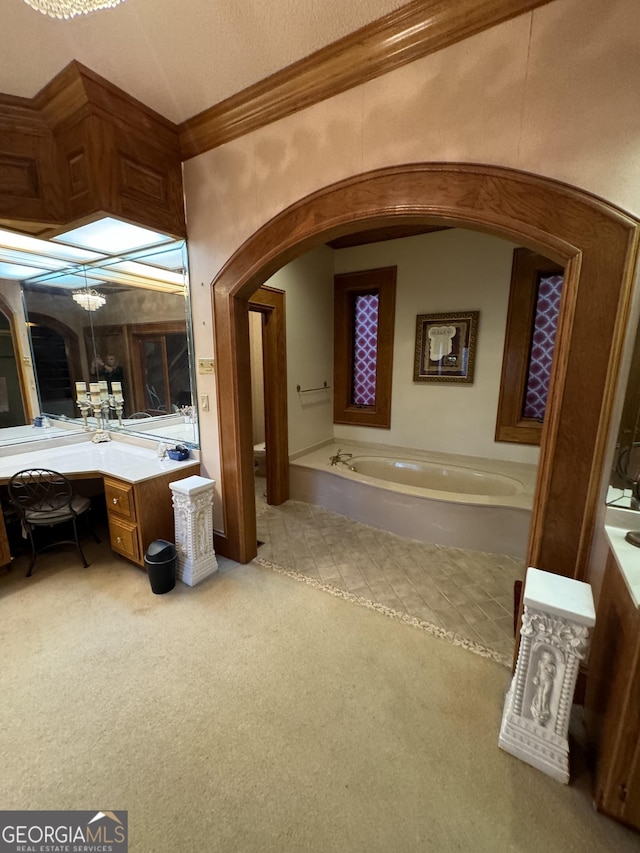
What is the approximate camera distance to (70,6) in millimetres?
1066

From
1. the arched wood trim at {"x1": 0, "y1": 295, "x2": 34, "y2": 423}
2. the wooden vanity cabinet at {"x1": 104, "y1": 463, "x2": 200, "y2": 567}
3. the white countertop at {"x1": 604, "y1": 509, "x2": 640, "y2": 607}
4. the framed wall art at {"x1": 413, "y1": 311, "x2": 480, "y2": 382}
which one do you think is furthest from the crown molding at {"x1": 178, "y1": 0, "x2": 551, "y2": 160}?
the framed wall art at {"x1": 413, "y1": 311, "x2": 480, "y2": 382}

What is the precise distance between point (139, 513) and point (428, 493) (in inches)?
89.7

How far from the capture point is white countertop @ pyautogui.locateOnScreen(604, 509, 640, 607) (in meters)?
1.08

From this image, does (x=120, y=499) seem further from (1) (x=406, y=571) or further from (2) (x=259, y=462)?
(2) (x=259, y=462)

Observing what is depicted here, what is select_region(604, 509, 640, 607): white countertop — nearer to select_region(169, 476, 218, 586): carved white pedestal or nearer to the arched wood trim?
select_region(169, 476, 218, 586): carved white pedestal

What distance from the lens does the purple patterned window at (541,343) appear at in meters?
3.29

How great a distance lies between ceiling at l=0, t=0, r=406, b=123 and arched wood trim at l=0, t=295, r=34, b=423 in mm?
1578

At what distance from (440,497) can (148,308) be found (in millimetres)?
2954

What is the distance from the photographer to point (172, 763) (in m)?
1.33

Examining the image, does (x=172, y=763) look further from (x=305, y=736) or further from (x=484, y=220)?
(x=484, y=220)

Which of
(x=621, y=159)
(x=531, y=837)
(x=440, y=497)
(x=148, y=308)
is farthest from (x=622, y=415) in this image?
(x=148, y=308)

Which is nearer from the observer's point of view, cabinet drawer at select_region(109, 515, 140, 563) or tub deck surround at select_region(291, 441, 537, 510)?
cabinet drawer at select_region(109, 515, 140, 563)

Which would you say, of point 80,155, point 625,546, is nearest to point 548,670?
point 625,546

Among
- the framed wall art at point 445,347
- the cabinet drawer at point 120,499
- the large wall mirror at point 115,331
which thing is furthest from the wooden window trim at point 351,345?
the cabinet drawer at point 120,499
